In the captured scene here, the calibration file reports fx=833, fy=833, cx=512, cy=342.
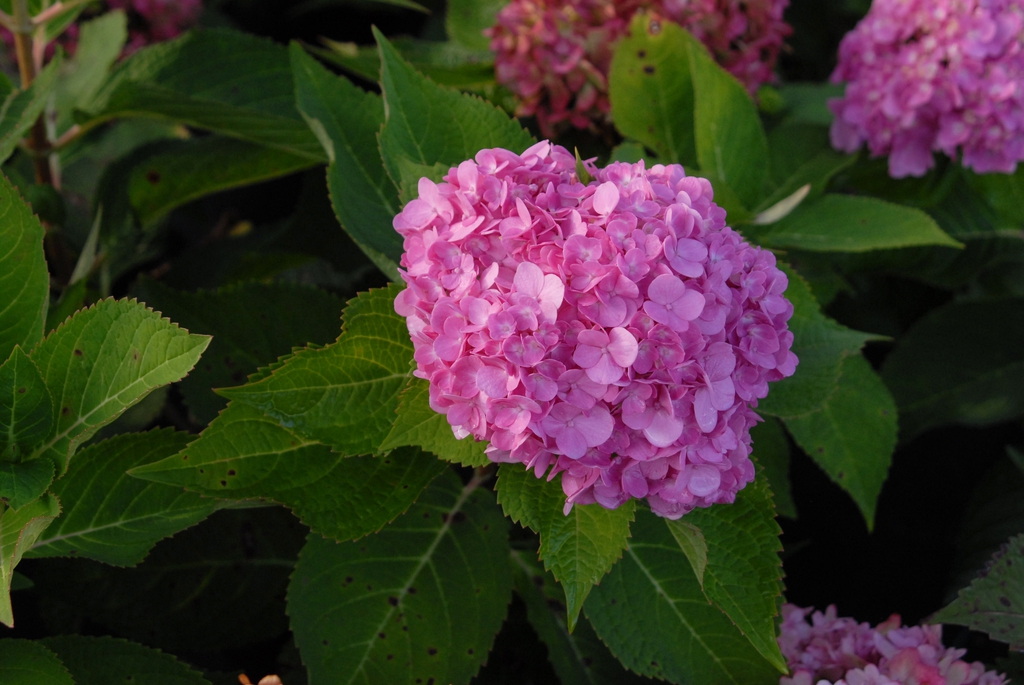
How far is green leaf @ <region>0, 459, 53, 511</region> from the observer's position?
24.9 inches

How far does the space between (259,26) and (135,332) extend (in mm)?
1409

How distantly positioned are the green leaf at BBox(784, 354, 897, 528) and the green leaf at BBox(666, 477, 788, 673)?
31 centimetres

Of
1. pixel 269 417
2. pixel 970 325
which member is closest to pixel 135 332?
pixel 269 417

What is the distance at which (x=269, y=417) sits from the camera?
71 centimetres

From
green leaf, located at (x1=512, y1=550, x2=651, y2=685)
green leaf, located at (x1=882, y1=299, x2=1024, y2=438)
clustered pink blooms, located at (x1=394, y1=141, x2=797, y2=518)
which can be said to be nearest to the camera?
clustered pink blooms, located at (x1=394, y1=141, x2=797, y2=518)

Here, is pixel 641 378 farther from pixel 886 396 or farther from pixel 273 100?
pixel 273 100

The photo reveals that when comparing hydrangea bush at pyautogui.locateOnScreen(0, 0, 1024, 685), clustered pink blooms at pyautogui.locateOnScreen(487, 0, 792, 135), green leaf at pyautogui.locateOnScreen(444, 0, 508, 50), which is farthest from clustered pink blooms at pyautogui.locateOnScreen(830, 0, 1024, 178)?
green leaf at pyautogui.locateOnScreen(444, 0, 508, 50)

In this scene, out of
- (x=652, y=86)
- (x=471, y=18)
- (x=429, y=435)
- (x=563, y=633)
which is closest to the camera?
(x=429, y=435)

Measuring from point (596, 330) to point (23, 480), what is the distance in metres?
0.46

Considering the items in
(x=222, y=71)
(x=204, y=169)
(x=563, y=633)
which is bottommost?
(x=563, y=633)

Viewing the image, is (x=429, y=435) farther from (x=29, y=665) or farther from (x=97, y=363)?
(x=29, y=665)

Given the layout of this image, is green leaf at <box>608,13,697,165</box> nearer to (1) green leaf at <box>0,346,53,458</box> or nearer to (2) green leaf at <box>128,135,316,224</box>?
(2) green leaf at <box>128,135,316,224</box>

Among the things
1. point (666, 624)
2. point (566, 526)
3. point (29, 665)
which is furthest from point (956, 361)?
point (29, 665)

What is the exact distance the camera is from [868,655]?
0.82 m
